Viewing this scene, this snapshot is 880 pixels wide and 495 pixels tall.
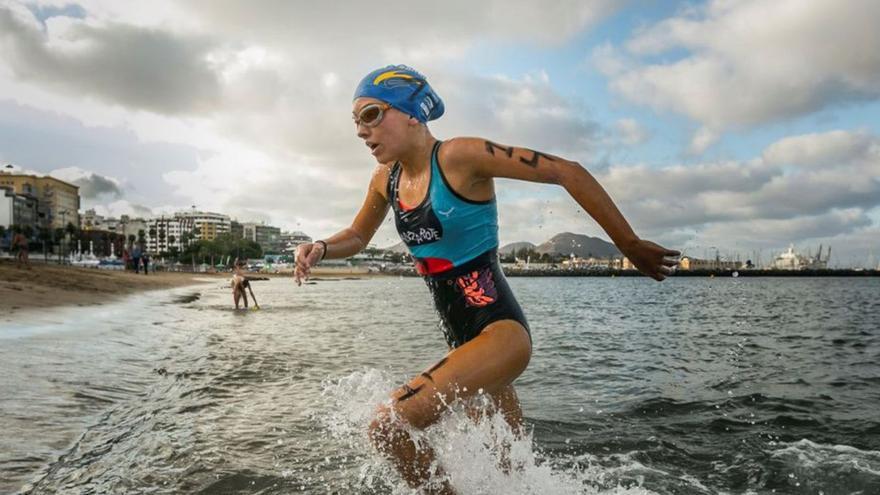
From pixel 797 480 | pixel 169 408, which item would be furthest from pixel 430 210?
pixel 169 408

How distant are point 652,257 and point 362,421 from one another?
425cm

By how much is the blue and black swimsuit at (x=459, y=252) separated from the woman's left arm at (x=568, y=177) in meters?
0.20

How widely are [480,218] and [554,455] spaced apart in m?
3.87

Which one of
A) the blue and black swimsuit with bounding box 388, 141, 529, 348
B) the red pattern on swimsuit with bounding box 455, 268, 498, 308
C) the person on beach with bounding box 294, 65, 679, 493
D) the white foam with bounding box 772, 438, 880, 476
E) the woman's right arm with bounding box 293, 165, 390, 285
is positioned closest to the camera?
the person on beach with bounding box 294, 65, 679, 493

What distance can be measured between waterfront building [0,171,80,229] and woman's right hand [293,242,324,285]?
601ft

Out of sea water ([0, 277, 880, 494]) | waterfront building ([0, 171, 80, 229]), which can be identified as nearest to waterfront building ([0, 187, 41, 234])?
waterfront building ([0, 171, 80, 229])

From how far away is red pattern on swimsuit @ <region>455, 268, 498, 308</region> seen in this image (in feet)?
12.5

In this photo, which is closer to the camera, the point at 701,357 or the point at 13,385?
the point at 13,385

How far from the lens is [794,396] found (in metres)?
11.1

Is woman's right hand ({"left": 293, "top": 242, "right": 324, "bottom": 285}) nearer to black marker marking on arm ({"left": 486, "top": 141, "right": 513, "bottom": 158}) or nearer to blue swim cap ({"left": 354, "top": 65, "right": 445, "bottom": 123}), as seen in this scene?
blue swim cap ({"left": 354, "top": 65, "right": 445, "bottom": 123})

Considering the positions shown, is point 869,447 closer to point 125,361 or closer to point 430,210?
point 430,210

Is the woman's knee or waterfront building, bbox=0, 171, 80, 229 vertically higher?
waterfront building, bbox=0, 171, 80, 229

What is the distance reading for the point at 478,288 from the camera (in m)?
3.83

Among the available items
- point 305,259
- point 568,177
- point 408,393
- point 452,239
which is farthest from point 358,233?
point 568,177
